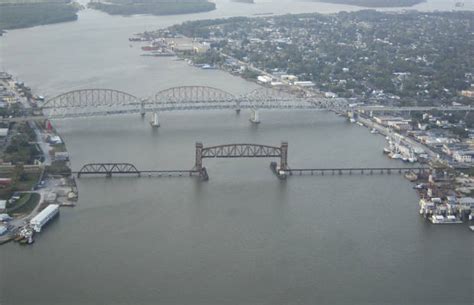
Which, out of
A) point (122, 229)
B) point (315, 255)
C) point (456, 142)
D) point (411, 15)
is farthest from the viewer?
point (411, 15)

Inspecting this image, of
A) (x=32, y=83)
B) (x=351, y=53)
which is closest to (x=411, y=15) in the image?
(x=351, y=53)

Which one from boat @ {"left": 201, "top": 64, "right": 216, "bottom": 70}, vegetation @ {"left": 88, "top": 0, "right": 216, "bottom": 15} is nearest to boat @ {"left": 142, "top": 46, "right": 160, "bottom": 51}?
boat @ {"left": 201, "top": 64, "right": 216, "bottom": 70}

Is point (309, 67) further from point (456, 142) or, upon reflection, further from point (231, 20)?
point (231, 20)

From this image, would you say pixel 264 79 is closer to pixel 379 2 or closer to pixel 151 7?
pixel 151 7

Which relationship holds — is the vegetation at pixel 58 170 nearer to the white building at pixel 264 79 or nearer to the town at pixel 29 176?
the town at pixel 29 176

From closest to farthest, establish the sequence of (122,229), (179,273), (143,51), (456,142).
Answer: (179,273), (122,229), (456,142), (143,51)

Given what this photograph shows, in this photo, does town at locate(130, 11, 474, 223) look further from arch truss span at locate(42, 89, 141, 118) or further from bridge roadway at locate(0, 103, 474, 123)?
arch truss span at locate(42, 89, 141, 118)

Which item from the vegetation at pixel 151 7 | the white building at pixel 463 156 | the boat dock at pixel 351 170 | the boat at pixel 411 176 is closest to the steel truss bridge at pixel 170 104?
the white building at pixel 463 156
